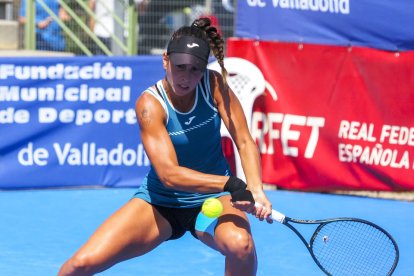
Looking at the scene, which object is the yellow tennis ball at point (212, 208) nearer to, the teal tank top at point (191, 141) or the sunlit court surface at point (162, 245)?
the teal tank top at point (191, 141)

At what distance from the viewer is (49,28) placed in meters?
12.3

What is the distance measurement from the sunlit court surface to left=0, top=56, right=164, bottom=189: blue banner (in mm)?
196

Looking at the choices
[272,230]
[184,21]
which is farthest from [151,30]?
[272,230]

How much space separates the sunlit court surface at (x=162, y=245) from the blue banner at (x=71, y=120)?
0.20m

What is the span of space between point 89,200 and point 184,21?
4149mm

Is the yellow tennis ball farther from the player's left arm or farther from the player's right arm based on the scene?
the player's left arm

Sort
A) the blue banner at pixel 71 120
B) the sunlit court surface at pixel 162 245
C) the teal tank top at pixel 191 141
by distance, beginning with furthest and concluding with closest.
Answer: the blue banner at pixel 71 120
the sunlit court surface at pixel 162 245
the teal tank top at pixel 191 141

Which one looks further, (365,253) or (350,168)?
(350,168)

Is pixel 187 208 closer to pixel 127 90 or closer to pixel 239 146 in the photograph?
pixel 239 146

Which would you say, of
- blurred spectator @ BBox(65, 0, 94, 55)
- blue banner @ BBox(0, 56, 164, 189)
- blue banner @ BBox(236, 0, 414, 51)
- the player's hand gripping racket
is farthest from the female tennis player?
blurred spectator @ BBox(65, 0, 94, 55)

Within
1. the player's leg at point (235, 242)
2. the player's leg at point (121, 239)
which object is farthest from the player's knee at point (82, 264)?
the player's leg at point (235, 242)

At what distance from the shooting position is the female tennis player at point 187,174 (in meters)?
4.48

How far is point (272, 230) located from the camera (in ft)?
25.7

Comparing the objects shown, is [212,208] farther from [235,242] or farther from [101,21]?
[101,21]
